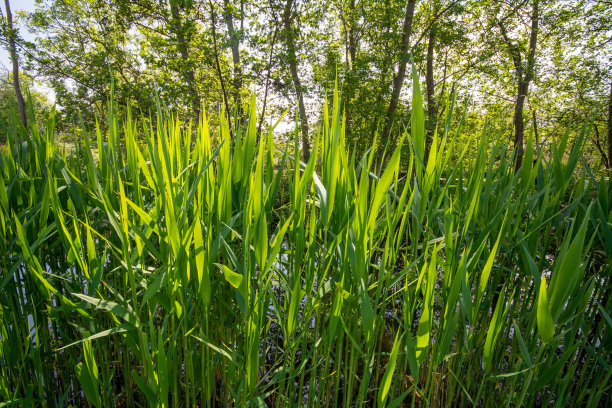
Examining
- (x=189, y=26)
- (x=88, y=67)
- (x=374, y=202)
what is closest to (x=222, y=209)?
(x=374, y=202)

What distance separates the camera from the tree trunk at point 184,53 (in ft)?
15.6

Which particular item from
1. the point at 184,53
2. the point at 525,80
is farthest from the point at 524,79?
the point at 184,53

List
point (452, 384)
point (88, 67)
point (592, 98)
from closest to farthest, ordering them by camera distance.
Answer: point (452, 384), point (88, 67), point (592, 98)

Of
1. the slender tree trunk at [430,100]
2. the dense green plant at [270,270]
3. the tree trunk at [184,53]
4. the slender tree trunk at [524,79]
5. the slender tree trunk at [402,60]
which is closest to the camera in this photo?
the dense green plant at [270,270]

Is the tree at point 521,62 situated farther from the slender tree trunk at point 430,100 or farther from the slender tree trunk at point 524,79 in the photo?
the slender tree trunk at point 430,100

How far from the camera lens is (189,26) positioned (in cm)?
475

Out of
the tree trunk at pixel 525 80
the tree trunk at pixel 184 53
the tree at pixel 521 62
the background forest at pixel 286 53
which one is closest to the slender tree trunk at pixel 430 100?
the background forest at pixel 286 53

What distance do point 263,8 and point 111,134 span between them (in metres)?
5.46

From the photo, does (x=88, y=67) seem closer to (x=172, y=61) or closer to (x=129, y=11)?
(x=129, y=11)

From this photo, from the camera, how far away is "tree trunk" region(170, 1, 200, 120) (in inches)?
188

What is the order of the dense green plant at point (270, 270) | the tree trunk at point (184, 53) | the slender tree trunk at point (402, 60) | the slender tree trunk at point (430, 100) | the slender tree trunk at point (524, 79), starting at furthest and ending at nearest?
the slender tree trunk at point (524, 79) < the slender tree trunk at point (430, 100) < the slender tree trunk at point (402, 60) < the tree trunk at point (184, 53) < the dense green plant at point (270, 270)

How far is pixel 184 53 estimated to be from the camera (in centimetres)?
541

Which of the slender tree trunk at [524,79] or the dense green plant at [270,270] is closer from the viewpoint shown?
the dense green plant at [270,270]

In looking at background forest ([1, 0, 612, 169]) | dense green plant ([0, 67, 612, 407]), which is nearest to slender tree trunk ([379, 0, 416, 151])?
background forest ([1, 0, 612, 169])
